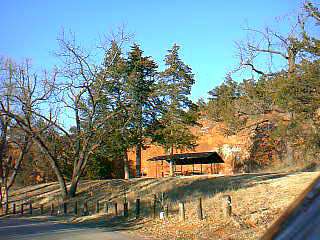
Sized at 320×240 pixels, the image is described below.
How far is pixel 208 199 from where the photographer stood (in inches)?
921

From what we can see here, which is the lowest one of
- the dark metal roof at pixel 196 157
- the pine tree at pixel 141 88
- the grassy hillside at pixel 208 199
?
the grassy hillside at pixel 208 199

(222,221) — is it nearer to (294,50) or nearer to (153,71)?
(294,50)

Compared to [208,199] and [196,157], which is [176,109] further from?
[208,199]

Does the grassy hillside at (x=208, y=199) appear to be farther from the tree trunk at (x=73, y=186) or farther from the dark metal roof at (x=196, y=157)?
the dark metal roof at (x=196, y=157)

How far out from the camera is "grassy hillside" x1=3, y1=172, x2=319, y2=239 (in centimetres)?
1484

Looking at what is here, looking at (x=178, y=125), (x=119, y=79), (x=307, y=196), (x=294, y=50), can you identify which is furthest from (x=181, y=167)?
(x=307, y=196)

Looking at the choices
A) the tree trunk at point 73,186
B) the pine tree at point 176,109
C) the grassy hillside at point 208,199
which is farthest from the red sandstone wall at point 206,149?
the tree trunk at point 73,186

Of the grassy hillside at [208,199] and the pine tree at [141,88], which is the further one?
the pine tree at [141,88]

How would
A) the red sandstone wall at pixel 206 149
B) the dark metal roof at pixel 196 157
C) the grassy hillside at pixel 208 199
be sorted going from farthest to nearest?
the red sandstone wall at pixel 206 149 → the dark metal roof at pixel 196 157 → the grassy hillside at pixel 208 199

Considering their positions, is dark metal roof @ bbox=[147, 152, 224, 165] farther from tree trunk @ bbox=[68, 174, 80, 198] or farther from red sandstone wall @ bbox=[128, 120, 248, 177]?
tree trunk @ bbox=[68, 174, 80, 198]

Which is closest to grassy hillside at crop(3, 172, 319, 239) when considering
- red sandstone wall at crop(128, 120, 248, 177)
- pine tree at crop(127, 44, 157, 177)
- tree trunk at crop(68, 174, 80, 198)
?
tree trunk at crop(68, 174, 80, 198)

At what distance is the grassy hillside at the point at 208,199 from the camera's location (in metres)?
14.8

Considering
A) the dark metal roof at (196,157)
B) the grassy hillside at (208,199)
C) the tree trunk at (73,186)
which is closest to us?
the grassy hillside at (208,199)

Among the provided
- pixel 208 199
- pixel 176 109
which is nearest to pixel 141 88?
pixel 176 109
